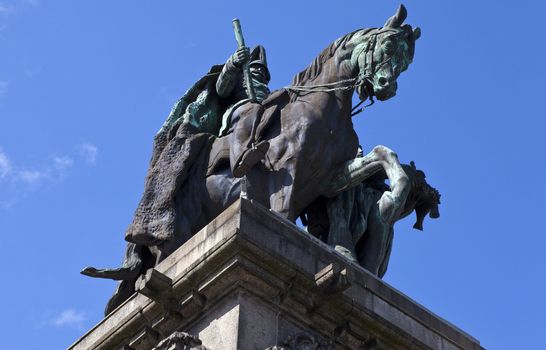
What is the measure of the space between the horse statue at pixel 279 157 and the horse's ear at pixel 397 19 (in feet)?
0.05

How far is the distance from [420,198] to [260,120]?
2542 millimetres

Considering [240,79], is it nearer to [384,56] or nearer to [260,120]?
[260,120]

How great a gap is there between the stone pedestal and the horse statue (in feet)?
7.44

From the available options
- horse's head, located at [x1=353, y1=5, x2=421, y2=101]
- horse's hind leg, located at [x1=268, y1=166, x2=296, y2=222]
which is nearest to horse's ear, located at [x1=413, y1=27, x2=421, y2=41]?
horse's head, located at [x1=353, y1=5, x2=421, y2=101]

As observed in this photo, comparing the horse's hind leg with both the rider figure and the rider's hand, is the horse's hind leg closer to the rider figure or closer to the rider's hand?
the rider figure

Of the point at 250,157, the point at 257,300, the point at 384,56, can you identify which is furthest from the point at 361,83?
the point at 257,300

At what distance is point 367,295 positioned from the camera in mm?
15156

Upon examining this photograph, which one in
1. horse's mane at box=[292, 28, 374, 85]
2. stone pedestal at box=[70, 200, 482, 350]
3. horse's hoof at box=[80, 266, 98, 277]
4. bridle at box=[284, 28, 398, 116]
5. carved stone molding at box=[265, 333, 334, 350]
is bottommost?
carved stone molding at box=[265, 333, 334, 350]

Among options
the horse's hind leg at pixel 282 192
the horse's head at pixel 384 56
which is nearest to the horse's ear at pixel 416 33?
the horse's head at pixel 384 56

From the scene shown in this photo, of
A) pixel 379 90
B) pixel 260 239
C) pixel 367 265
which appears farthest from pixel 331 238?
pixel 260 239

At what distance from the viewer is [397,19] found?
64.2 ft

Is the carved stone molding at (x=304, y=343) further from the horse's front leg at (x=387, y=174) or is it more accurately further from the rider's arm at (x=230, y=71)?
the rider's arm at (x=230, y=71)

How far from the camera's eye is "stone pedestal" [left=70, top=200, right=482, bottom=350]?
46.5 feet

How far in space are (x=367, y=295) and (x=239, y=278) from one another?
174 cm
